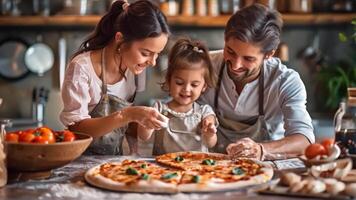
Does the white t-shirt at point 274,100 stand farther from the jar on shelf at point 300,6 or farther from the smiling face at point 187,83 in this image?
the jar on shelf at point 300,6

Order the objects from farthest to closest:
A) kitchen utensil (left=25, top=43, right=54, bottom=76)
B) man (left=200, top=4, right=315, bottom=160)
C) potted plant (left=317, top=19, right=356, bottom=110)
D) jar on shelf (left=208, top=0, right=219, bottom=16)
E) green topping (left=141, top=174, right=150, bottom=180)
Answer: kitchen utensil (left=25, top=43, right=54, bottom=76), jar on shelf (left=208, top=0, right=219, bottom=16), potted plant (left=317, top=19, right=356, bottom=110), man (left=200, top=4, right=315, bottom=160), green topping (left=141, top=174, right=150, bottom=180)

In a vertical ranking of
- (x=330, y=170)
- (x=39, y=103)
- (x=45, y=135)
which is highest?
(x=45, y=135)

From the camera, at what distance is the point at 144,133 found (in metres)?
2.89

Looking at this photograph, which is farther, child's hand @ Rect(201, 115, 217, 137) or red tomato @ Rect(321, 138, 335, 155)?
child's hand @ Rect(201, 115, 217, 137)

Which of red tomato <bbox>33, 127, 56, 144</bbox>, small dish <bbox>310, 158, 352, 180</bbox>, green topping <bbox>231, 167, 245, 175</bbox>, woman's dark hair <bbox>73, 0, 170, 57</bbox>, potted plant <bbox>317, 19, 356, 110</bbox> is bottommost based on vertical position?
potted plant <bbox>317, 19, 356, 110</bbox>

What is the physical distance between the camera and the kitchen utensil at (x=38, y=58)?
5.27 m

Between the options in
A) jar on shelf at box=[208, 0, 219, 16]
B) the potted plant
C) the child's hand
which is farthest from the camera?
jar on shelf at box=[208, 0, 219, 16]

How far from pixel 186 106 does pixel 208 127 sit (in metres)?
0.23

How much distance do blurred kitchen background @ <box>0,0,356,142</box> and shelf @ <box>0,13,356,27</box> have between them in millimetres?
14

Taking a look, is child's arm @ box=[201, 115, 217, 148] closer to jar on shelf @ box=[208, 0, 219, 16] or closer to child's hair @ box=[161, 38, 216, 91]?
child's hair @ box=[161, 38, 216, 91]

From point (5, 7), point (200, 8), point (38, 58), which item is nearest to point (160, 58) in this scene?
point (200, 8)

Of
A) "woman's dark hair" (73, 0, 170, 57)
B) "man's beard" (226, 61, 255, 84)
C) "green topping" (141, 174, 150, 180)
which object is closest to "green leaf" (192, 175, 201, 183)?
"green topping" (141, 174, 150, 180)

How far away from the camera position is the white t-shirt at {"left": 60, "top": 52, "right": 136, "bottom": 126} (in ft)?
8.82

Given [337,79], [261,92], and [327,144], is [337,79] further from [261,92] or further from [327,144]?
[327,144]
